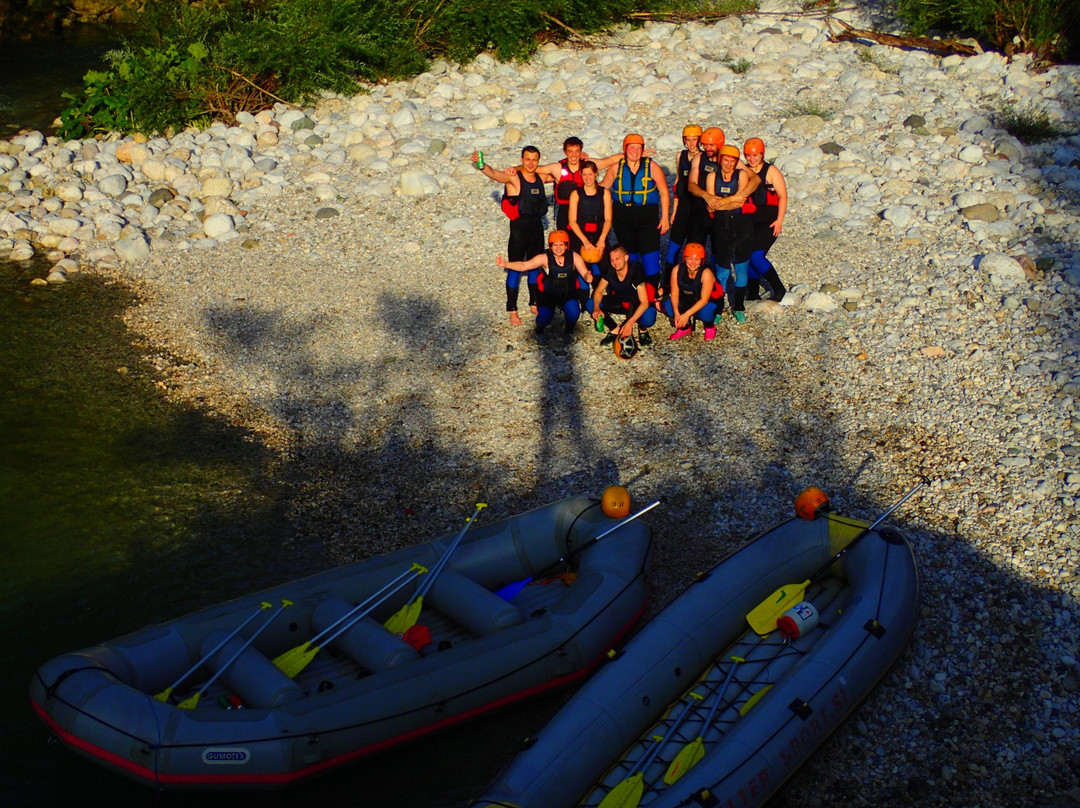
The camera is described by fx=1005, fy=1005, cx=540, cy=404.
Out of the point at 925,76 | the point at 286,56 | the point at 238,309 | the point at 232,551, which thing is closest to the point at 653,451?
the point at 232,551

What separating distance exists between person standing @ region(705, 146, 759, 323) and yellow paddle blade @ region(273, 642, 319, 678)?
5069 millimetres

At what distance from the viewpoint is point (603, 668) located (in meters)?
5.49

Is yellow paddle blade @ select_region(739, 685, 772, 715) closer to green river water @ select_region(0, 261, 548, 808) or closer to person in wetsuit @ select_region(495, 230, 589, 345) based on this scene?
green river water @ select_region(0, 261, 548, 808)

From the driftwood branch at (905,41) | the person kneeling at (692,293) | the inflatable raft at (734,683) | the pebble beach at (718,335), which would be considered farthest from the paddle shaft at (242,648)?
the driftwood branch at (905,41)

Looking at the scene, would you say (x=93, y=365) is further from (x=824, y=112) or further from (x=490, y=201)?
(x=824, y=112)

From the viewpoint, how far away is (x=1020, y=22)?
12539 millimetres

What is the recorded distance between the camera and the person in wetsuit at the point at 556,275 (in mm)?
8648

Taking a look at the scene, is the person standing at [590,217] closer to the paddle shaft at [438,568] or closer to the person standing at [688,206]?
the person standing at [688,206]

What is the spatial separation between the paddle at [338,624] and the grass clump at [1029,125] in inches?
342

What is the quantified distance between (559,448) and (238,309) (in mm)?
4184

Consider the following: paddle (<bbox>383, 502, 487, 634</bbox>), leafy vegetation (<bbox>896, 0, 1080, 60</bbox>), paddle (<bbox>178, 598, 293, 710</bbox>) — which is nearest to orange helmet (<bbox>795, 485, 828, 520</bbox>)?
paddle (<bbox>383, 502, 487, 634</bbox>)

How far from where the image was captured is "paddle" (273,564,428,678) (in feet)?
19.2

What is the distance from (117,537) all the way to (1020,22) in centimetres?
1193

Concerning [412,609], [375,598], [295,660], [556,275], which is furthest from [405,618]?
[556,275]
